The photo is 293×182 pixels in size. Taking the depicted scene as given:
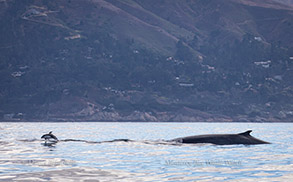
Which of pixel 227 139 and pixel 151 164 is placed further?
pixel 227 139

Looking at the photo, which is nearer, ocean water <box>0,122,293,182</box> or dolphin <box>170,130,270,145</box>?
ocean water <box>0,122,293,182</box>

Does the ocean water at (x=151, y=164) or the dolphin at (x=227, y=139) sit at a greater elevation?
the dolphin at (x=227, y=139)

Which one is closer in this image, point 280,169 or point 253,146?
point 280,169

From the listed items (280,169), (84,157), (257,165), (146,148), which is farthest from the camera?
(146,148)

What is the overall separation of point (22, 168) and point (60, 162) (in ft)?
12.1

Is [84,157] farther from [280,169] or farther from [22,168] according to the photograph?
[280,169]

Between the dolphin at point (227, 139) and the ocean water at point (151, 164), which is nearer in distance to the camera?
the ocean water at point (151, 164)

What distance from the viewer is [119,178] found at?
26438mm

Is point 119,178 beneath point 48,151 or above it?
beneath

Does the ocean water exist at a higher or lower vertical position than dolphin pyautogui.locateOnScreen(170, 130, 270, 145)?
lower

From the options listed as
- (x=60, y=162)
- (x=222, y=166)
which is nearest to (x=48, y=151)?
(x=60, y=162)

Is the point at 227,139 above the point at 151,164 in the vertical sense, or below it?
above

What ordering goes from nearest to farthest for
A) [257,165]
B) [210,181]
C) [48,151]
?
[210,181] < [257,165] < [48,151]

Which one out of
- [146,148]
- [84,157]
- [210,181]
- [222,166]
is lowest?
[210,181]
